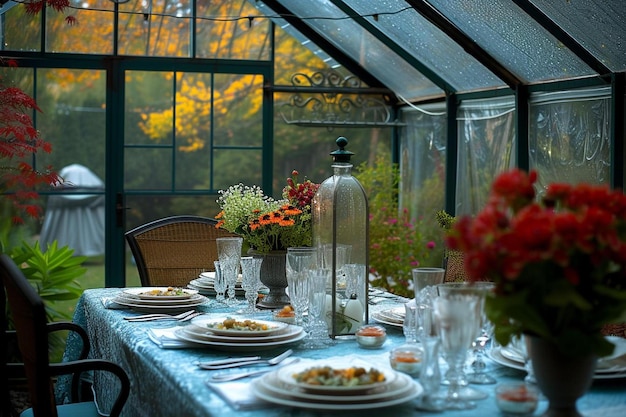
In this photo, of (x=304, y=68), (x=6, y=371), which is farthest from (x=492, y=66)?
(x=6, y=371)

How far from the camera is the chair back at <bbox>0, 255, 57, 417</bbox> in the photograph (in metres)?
2.06

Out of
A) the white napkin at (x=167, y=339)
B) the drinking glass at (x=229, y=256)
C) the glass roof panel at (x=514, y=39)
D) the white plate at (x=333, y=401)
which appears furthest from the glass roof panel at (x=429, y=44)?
the white plate at (x=333, y=401)

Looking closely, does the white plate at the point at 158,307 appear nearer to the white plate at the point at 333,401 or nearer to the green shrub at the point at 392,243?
the white plate at the point at 333,401

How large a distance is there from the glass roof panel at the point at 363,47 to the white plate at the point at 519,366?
3.66m

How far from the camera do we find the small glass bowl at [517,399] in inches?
64.6

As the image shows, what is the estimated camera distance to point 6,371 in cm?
254

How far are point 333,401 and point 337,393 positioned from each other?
21 mm

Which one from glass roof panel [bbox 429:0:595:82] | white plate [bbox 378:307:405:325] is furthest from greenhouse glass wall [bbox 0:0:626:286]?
white plate [bbox 378:307:405:325]

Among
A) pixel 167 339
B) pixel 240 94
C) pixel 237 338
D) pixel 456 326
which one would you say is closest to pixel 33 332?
pixel 167 339

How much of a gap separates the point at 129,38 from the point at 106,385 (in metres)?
3.53

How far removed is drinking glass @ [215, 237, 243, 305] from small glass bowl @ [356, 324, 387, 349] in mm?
641

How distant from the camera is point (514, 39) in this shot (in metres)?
4.56

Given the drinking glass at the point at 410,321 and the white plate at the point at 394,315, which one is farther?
the white plate at the point at 394,315

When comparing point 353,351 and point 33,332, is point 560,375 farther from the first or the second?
point 33,332
